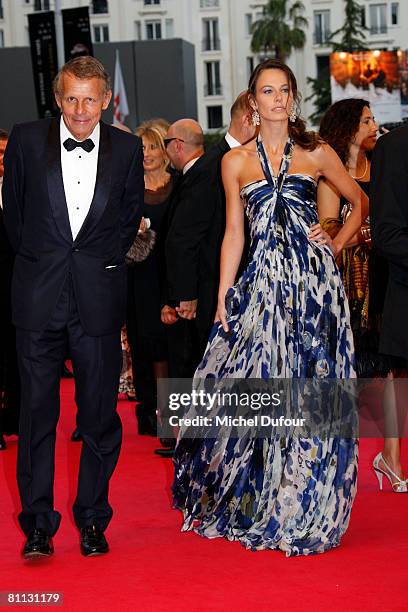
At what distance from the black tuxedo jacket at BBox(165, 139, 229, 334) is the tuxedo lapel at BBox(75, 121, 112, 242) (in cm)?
133

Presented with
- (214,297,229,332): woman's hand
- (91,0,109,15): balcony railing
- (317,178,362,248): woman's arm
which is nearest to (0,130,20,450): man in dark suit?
(317,178,362,248): woman's arm

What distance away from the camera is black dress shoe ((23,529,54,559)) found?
4793mm

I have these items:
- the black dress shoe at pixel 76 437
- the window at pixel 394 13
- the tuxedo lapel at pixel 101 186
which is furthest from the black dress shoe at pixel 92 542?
the window at pixel 394 13

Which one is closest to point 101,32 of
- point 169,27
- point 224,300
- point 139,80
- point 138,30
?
point 138,30

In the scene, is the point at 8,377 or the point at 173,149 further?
the point at 8,377

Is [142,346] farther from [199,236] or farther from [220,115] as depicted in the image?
[220,115]

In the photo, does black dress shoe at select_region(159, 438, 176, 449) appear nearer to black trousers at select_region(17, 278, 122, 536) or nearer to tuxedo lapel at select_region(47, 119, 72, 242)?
black trousers at select_region(17, 278, 122, 536)

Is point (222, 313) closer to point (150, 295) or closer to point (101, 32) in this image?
point (150, 295)

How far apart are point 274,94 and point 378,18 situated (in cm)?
6190

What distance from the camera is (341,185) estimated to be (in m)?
5.28

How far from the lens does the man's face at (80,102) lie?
480cm

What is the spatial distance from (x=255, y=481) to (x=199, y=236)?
160cm

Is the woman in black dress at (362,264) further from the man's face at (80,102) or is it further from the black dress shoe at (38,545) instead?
the black dress shoe at (38,545)

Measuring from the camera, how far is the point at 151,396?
25.7 ft
